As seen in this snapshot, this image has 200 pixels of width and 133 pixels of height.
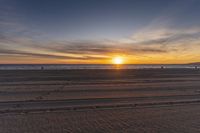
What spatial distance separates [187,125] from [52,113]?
22.1 feet

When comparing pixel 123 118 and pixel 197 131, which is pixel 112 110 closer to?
pixel 123 118

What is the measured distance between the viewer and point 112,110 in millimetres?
12758

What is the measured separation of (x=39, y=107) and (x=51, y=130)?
4678 millimetres

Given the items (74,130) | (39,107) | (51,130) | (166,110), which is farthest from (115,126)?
(39,107)

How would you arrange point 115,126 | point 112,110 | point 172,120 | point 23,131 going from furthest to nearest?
1. point 112,110
2. point 172,120
3. point 115,126
4. point 23,131

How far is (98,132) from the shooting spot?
8.98m

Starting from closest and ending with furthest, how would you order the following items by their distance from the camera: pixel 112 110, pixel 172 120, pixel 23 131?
pixel 23 131 → pixel 172 120 → pixel 112 110

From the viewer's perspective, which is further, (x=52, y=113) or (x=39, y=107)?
(x=39, y=107)

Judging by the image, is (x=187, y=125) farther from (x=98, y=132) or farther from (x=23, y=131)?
(x=23, y=131)

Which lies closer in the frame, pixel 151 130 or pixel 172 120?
pixel 151 130

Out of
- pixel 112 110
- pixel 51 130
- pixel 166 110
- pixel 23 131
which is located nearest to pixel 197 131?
pixel 166 110

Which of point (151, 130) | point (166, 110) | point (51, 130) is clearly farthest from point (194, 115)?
point (51, 130)

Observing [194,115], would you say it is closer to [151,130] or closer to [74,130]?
[151,130]

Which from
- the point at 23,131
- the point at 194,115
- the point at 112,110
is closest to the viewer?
the point at 23,131
